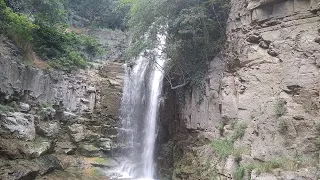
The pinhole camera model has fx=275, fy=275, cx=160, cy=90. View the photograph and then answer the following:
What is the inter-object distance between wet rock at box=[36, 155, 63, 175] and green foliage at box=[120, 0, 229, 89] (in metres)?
6.19

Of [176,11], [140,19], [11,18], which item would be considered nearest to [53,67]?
[11,18]

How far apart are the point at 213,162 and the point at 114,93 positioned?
29.7ft

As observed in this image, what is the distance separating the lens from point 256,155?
8547 mm

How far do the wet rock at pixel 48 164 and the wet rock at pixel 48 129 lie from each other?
1.25 meters

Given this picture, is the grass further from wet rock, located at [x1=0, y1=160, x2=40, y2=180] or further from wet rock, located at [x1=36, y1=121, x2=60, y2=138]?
wet rock, located at [x1=36, y1=121, x2=60, y2=138]

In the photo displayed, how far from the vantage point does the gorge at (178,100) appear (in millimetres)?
8539

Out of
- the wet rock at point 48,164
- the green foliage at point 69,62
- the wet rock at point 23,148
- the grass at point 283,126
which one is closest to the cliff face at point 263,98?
the grass at point 283,126

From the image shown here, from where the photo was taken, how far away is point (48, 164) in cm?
1173

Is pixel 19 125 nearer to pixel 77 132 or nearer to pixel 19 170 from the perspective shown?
pixel 19 170

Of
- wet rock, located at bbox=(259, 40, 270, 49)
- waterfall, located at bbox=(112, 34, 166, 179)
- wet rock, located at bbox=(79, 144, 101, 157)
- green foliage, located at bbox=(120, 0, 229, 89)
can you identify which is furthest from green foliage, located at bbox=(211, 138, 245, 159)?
wet rock, located at bbox=(79, 144, 101, 157)

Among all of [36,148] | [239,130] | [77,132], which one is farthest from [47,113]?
[239,130]

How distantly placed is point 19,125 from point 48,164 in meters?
2.05

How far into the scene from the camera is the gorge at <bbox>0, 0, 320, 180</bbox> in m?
8.54

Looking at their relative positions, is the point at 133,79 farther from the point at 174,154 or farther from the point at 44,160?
the point at 44,160
